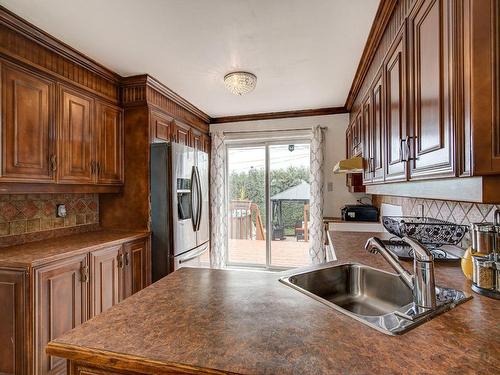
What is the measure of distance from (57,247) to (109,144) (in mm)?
1126

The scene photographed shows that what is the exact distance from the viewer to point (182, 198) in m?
3.04

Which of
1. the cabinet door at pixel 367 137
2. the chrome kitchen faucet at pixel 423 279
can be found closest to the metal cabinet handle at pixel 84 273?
the chrome kitchen faucet at pixel 423 279

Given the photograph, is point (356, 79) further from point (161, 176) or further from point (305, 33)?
point (161, 176)

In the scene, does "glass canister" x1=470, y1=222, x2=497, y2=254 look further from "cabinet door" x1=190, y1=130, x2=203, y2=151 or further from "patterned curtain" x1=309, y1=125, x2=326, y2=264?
"cabinet door" x1=190, y1=130, x2=203, y2=151

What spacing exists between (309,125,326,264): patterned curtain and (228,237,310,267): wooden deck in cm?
28

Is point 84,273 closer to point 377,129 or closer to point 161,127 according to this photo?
point 161,127

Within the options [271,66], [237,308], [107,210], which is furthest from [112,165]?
[237,308]

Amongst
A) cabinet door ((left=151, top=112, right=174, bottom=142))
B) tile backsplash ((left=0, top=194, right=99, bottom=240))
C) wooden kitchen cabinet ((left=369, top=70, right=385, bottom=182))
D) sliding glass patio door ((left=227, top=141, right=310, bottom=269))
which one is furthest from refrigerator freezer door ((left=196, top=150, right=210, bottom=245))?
wooden kitchen cabinet ((left=369, top=70, right=385, bottom=182))

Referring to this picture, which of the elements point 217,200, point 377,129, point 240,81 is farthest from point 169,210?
point 377,129

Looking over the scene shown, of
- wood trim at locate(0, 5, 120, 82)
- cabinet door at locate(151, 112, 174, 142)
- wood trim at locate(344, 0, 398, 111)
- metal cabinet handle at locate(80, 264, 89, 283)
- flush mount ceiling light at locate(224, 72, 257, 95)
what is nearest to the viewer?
wood trim at locate(344, 0, 398, 111)

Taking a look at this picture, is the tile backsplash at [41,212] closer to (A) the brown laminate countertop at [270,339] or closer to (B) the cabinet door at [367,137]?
(A) the brown laminate countertop at [270,339]

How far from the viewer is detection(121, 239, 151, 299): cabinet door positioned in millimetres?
2525

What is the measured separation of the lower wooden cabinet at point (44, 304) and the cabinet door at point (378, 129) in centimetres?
217

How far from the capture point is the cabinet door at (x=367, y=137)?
2.11 meters
